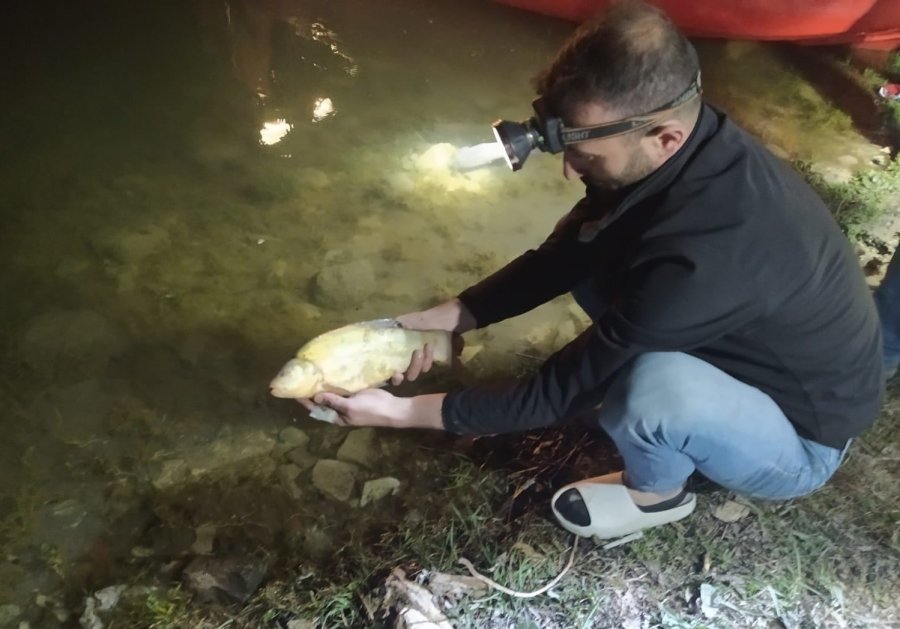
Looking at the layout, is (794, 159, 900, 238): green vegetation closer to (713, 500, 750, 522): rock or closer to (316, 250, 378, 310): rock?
(713, 500, 750, 522): rock

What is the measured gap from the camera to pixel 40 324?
10.3 feet

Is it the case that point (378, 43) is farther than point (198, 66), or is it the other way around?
point (378, 43)

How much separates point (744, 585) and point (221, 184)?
303 cm

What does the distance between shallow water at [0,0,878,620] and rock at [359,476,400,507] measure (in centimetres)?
5

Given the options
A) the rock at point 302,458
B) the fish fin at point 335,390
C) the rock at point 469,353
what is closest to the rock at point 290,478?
the rock at point 302,458

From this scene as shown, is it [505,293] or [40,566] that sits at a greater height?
[505,293]

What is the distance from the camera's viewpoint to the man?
161 centimetres

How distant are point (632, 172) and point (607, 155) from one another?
85 mm

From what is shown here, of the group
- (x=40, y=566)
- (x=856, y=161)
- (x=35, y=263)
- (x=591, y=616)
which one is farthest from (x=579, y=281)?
(x=856, y=161)

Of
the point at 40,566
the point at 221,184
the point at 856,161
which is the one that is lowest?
the point at 40,566

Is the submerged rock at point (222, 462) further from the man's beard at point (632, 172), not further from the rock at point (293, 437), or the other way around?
the man's beard at point (632, 172)

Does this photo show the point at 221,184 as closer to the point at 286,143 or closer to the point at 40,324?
the point at 286,143

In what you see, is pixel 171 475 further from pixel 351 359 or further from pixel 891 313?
pixel 891 313

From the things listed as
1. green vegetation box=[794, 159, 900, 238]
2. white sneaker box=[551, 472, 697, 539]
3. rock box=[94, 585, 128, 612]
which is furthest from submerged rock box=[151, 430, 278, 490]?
green vegetation box=[794, 159, 900, 238]
